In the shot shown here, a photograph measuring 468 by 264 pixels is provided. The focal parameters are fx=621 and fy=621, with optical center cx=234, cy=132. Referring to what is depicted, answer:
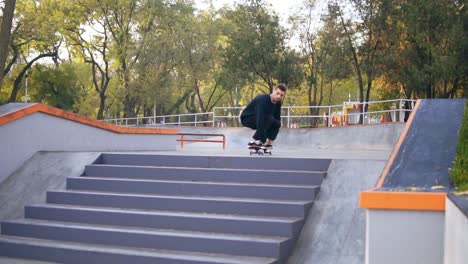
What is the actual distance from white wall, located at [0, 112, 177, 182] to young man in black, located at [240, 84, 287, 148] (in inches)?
126

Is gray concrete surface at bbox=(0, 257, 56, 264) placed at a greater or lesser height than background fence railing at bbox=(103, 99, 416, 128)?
lesser

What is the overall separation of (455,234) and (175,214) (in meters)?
4.34

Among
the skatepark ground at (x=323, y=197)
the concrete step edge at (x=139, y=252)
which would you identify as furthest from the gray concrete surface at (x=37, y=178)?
the concrete step edge at (x=139, y=252)

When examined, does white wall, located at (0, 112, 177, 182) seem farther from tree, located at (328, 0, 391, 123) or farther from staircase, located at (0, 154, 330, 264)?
tree, located at (328, 0, 391, 123)

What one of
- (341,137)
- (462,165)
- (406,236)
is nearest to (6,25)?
(462,165)

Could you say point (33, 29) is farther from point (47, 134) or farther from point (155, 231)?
point (155, 231)

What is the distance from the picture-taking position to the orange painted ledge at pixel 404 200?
4.82m

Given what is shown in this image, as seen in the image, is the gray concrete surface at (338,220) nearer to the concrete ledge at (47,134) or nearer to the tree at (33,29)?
the concrete ledge at (47,134)

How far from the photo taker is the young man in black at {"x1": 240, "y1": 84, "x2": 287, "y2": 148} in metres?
10.5

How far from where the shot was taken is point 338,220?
24.3ft

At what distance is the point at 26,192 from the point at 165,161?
221 centimetres

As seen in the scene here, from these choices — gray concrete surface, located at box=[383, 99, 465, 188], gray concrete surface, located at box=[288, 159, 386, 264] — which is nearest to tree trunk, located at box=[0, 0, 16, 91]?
gray concrete surface, located at box=[288, 159, 386, 264]

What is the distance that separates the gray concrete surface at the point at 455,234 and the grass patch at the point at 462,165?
0.41m

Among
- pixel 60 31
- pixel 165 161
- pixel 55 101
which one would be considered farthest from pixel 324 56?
pixel 165 161
